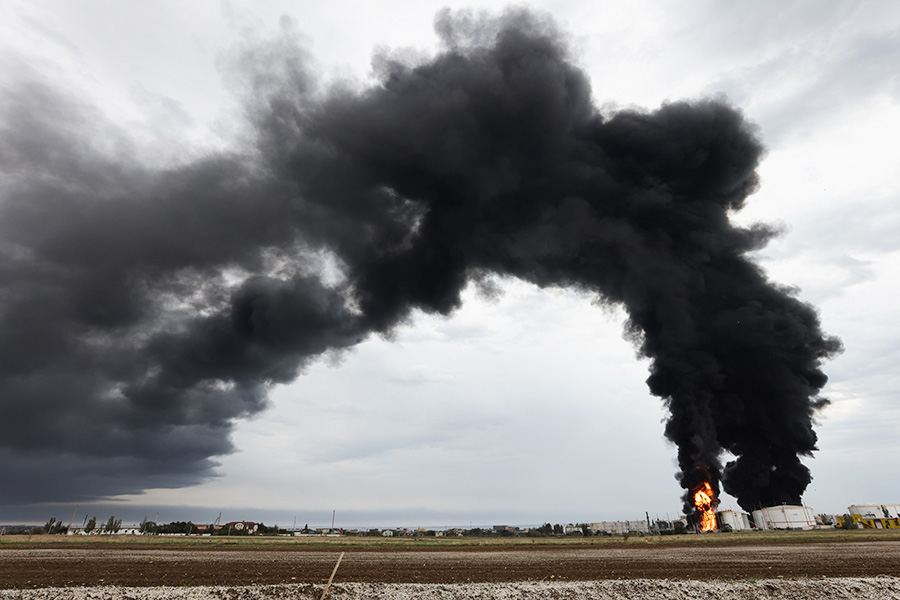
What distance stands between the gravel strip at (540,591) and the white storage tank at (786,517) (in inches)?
2553

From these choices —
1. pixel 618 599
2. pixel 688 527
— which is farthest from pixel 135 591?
pixel 688 527

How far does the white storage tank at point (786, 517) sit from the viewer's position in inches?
2916

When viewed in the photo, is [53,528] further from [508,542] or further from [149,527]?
[508,542]

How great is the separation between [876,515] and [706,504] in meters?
52.7

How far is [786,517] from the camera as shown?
7500cm

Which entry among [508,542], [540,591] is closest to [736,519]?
[508,542]

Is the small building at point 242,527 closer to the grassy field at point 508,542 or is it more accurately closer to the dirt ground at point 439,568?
the grassy field at point 508,542

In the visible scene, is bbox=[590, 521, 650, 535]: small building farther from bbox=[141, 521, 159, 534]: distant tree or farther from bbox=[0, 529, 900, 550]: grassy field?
bbox=[141, 521, 159, 534]: distant tree

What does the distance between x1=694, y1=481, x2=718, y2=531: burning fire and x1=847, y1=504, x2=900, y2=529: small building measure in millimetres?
37729

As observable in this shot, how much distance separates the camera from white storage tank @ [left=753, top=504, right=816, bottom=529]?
7407 centimetres

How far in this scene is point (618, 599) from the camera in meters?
Answer: 20.4

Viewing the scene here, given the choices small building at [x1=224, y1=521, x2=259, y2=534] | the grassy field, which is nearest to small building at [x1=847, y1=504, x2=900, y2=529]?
the grassy field

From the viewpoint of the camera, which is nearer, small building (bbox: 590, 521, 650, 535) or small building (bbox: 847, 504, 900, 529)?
small building (bbox: 847, 504, 900, 529)

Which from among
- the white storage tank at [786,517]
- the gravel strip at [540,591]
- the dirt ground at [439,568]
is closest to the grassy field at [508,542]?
the white storage tank at [786,517]
